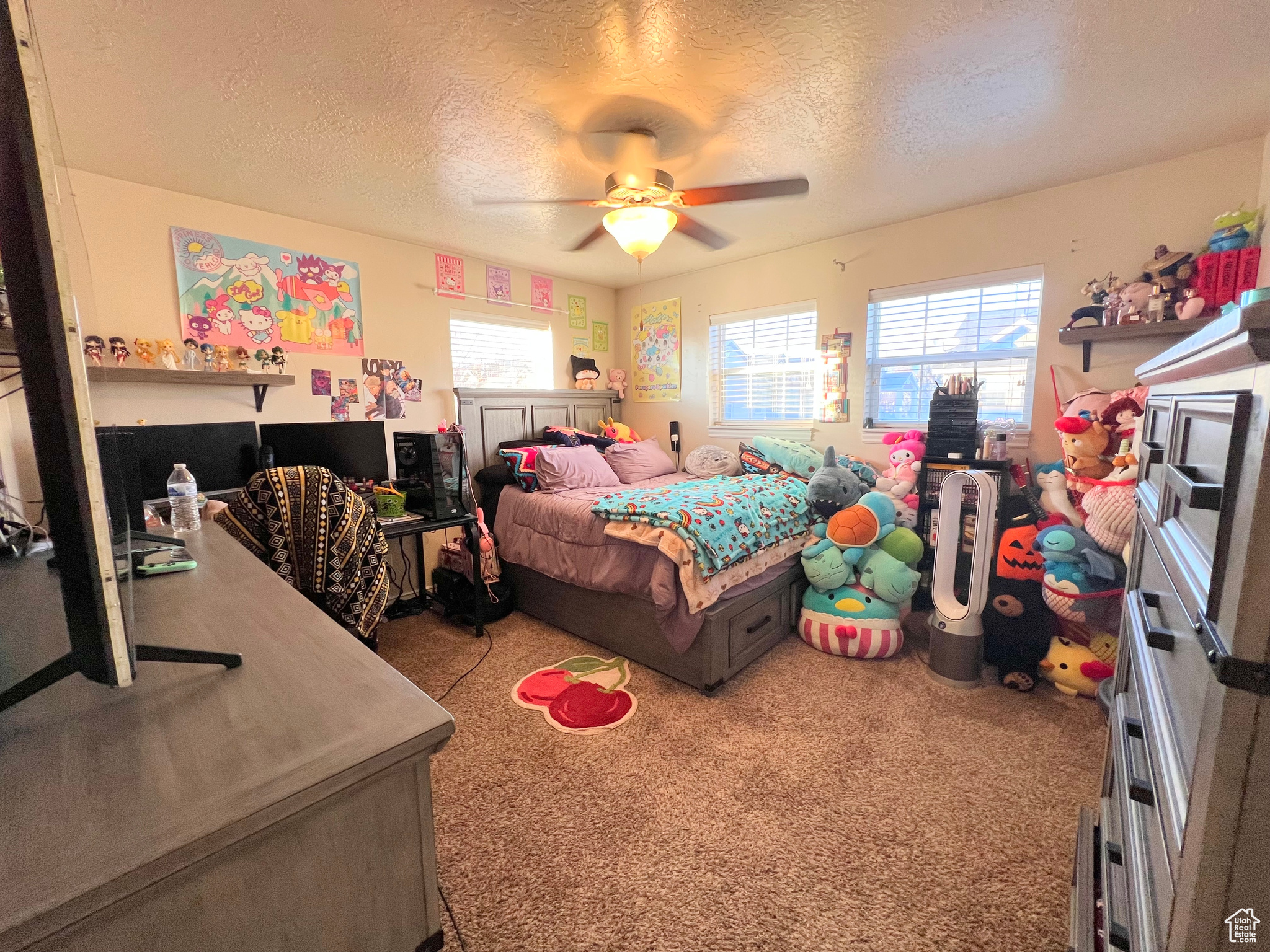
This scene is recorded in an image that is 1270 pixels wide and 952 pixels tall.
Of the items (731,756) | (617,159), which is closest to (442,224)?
(617,159)

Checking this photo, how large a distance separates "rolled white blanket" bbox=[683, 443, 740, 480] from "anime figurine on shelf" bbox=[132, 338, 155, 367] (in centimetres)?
312

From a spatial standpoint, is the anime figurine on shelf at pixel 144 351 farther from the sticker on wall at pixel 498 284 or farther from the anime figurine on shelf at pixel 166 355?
the sticker on wall at pixel 498 284

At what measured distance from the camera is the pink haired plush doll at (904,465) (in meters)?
2.88

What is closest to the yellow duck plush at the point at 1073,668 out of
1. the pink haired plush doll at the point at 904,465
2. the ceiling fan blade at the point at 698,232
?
the pink haired plush doll at the point at 904,465

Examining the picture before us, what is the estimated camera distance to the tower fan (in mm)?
2133

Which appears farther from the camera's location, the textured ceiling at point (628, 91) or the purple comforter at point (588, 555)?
the purple comforter at point (588, 555)

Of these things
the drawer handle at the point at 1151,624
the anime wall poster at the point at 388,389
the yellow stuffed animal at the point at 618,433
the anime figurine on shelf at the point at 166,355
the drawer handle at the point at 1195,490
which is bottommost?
the drawer handle at the point at 1151,624

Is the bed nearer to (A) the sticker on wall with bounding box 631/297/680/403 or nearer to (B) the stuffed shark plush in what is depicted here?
(B) the stuffed shark plush

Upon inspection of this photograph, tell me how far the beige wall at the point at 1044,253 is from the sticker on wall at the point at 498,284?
5.15 feet

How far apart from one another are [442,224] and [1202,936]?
3501mm

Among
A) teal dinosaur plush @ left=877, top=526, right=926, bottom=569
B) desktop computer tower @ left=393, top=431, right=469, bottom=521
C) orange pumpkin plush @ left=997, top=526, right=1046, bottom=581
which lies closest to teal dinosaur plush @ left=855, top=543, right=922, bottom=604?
teal dinosaur plush @ left=877, top=526, right=926, bottom=569

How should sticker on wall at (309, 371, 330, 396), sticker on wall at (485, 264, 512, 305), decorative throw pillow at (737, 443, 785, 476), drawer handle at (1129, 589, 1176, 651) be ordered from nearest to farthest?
drawer handle at (1129, 589, 1176, 651) → sticker on wall at (309, 371, 330, 396) → decorative throw pillow at (737, 443, 785, 476) → sticker on wall at (485, 264, 512, 305)

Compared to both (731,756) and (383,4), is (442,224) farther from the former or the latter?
(731,756)

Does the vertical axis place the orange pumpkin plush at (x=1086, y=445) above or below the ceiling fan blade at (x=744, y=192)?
below
